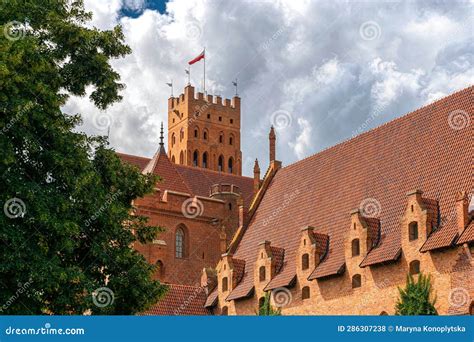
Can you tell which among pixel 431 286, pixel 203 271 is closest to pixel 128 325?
pixel 431 286

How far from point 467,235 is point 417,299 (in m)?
2.94

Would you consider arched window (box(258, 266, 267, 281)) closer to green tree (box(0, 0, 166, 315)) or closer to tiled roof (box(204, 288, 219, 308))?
tiled roof (box(204, 288, 219, 308))

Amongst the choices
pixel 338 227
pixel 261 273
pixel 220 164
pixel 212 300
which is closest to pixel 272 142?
pixel 212 300

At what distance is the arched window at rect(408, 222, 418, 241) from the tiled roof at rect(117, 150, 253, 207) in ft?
63.6

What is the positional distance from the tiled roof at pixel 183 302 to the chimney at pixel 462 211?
16.6 meters

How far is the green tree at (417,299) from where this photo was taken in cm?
3047

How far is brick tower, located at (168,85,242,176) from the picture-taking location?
86875mm

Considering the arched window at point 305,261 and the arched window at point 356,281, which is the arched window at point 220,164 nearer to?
the arched window at point 305,261

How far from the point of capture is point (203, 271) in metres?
46.9

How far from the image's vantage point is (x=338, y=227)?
129 ft

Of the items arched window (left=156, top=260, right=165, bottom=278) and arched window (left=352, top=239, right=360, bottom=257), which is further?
arched window (left=156, top=260, right=165, bottom=278)

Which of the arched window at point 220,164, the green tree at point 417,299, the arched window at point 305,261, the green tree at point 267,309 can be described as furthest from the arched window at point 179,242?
the arched window at point 220,164

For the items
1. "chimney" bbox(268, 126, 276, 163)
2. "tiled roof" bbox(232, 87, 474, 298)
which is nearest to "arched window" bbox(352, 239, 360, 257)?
"tiled roof" bbox(232, 87, 474, 298)

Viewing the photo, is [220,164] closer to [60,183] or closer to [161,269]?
[161,269]
